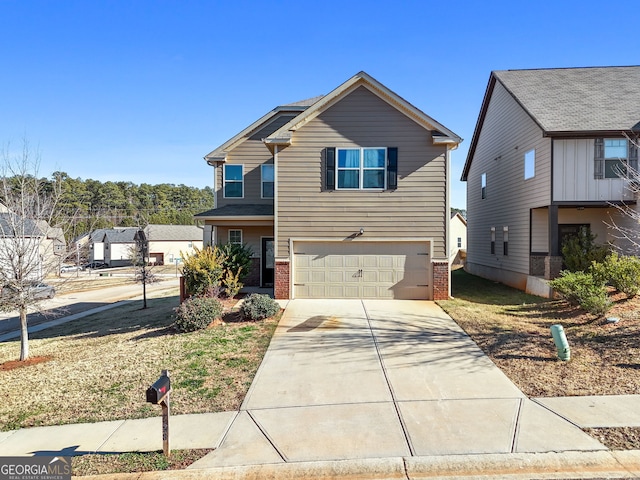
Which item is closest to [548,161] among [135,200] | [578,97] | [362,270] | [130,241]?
[578,97]

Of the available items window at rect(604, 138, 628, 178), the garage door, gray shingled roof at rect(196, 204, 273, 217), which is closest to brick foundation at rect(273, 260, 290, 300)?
the garage door

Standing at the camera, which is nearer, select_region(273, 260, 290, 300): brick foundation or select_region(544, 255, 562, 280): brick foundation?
select_region(273, 260, 290, 300): brick foundation

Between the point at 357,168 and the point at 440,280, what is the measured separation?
464 cm

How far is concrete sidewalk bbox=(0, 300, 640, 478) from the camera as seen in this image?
13.5 feet

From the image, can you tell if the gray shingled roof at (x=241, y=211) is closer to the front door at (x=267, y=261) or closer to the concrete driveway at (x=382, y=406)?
the front door at (x=267, y=261)

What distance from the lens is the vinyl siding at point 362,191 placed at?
12773 millimetres

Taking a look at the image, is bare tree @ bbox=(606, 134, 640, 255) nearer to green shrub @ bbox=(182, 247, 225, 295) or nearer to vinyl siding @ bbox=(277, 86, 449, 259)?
vinyl siding @ bbox=(277, 86, 449, 259)

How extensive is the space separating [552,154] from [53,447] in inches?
600

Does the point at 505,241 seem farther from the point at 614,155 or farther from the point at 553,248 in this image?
the point at 614,155

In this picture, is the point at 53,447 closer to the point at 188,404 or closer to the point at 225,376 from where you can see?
the point at 188,404

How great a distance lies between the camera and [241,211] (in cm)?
1434

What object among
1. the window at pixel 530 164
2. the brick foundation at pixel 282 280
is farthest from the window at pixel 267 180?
the window at pixel 530 164

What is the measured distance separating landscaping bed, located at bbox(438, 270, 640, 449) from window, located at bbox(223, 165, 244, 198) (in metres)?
8.87

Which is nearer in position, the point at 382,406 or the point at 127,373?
the point at 382,406
